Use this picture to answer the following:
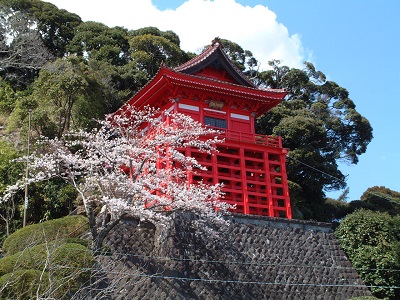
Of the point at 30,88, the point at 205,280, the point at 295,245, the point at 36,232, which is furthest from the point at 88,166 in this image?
the point at 30,88

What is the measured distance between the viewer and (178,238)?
15.6m

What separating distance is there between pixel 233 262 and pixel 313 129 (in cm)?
1593

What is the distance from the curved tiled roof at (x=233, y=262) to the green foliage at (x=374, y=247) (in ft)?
1.67

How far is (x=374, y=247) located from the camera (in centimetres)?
1861

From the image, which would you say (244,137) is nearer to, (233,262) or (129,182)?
(233,262)

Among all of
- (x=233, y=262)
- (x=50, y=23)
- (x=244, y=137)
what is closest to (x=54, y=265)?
(x=233, y=262)

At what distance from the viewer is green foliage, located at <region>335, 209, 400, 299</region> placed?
709 inches

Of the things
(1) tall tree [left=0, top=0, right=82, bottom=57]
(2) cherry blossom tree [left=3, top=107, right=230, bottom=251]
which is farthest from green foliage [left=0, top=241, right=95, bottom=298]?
(1) tall tree [left=0, top=0, right=82, bottom=57]

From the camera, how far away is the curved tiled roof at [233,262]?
1405 cm

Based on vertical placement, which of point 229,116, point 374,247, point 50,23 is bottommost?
point 374,247

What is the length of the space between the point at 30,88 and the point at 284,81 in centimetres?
1859

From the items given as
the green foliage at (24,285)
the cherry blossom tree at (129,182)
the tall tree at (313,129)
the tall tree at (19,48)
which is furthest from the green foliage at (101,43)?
the green foliage at (24,285)

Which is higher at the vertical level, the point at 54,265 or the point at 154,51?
the point at 154,51

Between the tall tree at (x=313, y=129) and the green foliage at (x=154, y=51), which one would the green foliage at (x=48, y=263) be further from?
the green foliage at (x=154, y=51)
